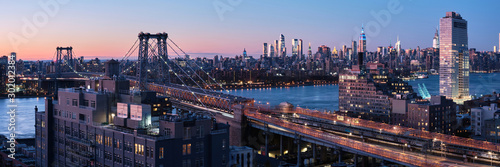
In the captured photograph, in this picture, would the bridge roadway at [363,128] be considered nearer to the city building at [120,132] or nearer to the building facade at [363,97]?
the city building at [120,132]

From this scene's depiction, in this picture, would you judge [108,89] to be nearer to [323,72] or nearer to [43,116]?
[43,116]

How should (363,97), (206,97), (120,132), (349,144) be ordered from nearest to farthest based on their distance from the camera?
(120,132)
(349,144)
(206,97)
(363,97)

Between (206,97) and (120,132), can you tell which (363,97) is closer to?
(206,97)

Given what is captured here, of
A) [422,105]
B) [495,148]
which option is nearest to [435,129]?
[422,105]

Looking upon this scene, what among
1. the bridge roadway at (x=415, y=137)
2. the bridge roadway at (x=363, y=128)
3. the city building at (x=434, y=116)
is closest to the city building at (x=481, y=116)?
the city building at (x=434, y=116)

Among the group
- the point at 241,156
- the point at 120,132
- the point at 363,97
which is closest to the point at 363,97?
the point at 363,97
